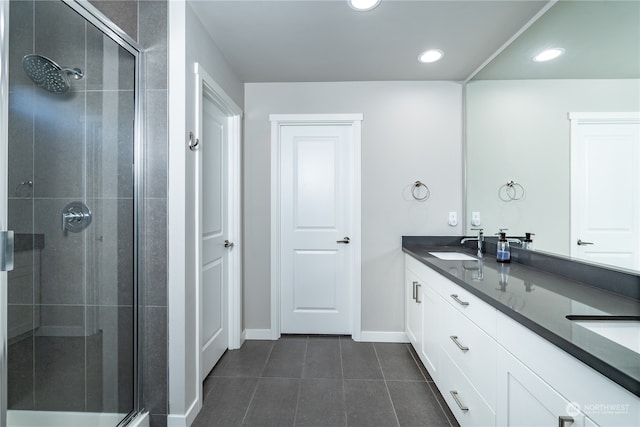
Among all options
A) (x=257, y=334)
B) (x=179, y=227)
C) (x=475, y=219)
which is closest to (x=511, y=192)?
(x=475, y=219)

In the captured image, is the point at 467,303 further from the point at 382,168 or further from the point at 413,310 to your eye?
the point at 382,168

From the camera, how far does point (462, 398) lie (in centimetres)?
153

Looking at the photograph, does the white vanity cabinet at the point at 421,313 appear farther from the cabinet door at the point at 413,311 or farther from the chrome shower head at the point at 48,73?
the chrome shower head at the point at 48,73

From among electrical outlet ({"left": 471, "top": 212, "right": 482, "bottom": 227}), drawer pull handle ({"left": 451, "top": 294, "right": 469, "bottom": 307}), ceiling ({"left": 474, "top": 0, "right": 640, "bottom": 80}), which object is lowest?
drawer pull handle ({"left": 451, "top": 294, "right": 469, "bottom": 307})

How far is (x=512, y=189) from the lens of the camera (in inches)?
84.6

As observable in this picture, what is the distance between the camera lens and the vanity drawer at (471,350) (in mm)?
1246

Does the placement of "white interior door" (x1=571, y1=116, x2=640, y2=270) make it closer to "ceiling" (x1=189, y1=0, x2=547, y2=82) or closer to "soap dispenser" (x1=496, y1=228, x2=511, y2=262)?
"soap dispenser" (x1=496, y1=228, x2=511, y2=262)

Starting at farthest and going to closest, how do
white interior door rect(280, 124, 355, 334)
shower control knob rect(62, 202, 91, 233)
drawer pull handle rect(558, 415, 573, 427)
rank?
1. white interior door rect(280, 124, 355, 334)
2. shower control knob rect(62, 202, 91, 233)
3. drawer pull handle rect(558, 415, 573, 427)

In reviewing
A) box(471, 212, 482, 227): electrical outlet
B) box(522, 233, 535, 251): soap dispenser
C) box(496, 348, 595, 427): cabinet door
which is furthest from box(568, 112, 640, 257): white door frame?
box(471, 212, 482, 227): electrical outlet

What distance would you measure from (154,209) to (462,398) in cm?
190

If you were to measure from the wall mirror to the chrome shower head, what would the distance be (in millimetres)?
2421

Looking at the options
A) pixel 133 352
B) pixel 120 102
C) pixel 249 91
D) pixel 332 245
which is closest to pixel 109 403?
pixel 133 352

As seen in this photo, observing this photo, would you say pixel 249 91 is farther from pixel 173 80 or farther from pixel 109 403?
pixel 109 403

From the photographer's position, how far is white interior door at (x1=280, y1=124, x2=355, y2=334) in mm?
2928
